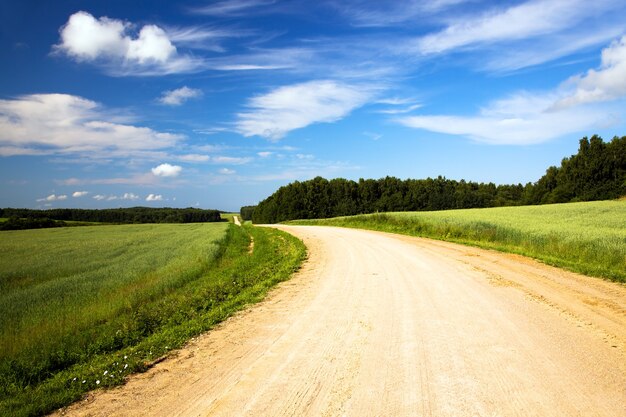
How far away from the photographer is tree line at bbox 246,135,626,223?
78.8 meters

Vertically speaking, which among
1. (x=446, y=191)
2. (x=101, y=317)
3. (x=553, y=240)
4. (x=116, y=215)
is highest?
(x=446, y=191)

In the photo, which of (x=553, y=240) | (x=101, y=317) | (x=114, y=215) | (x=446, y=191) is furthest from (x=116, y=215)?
(x=553, y=240)

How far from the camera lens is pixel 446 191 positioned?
352ft

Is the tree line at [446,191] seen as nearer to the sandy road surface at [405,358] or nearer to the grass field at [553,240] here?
the grass field at [553,240]

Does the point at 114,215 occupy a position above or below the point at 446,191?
below

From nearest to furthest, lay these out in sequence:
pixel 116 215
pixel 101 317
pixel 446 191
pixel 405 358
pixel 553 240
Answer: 1. pixel 405 358
2. pixel 101 317
3. pixel 553 240
4. pixel 446 191
5. pixel 116 215

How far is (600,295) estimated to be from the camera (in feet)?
29.1

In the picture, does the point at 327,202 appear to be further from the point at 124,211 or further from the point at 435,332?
the point at 435,332

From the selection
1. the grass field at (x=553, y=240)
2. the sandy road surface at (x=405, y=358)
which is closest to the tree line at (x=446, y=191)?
the grass field at (x=553, y=240)

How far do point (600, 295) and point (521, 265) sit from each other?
4093 millimetres

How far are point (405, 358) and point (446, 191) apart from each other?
109 metres

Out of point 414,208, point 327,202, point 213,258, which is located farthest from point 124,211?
point 213,258

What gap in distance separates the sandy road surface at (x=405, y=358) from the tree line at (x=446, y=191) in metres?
85.6

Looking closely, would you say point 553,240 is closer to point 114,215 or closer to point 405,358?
point 405,358
